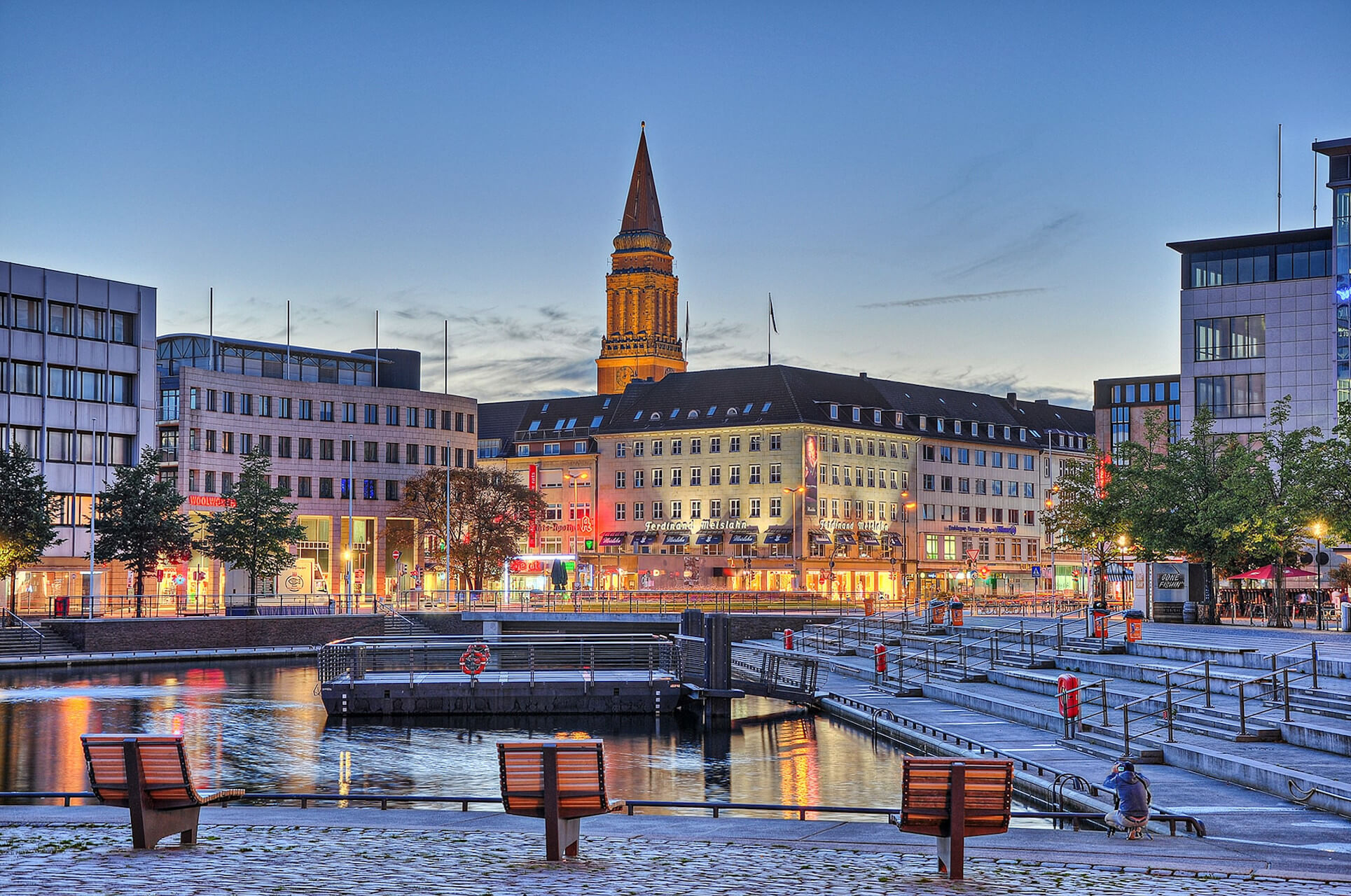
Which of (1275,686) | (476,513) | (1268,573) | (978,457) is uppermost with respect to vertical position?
(978,457)

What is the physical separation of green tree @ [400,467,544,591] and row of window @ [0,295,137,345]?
27.9 metres

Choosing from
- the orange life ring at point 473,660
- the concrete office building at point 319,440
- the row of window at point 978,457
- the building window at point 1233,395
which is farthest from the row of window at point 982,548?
the orange life ring at point 473,660

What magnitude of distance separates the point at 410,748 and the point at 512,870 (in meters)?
23.7

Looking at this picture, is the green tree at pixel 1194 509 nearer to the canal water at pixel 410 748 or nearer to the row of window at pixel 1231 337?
the row of window at pixel 1231 337

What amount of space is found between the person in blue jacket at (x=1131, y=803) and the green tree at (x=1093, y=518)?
185 feet

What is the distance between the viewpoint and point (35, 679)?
197ft

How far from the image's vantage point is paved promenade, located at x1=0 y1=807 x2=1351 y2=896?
48.6 ft

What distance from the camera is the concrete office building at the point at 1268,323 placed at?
297 ft

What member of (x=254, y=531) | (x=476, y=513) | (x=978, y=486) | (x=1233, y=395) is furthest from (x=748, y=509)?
(x=254, y=531)

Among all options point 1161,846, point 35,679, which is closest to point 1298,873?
point 1161,846

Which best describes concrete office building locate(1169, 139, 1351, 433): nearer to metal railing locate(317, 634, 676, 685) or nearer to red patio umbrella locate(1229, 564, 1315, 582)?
red patio umbrella locate(1229, 564, 1315, 582)

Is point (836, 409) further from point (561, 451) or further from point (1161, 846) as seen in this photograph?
point (1161, 846)

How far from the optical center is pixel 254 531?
93375mm

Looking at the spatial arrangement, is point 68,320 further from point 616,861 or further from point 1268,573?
point 616,861
